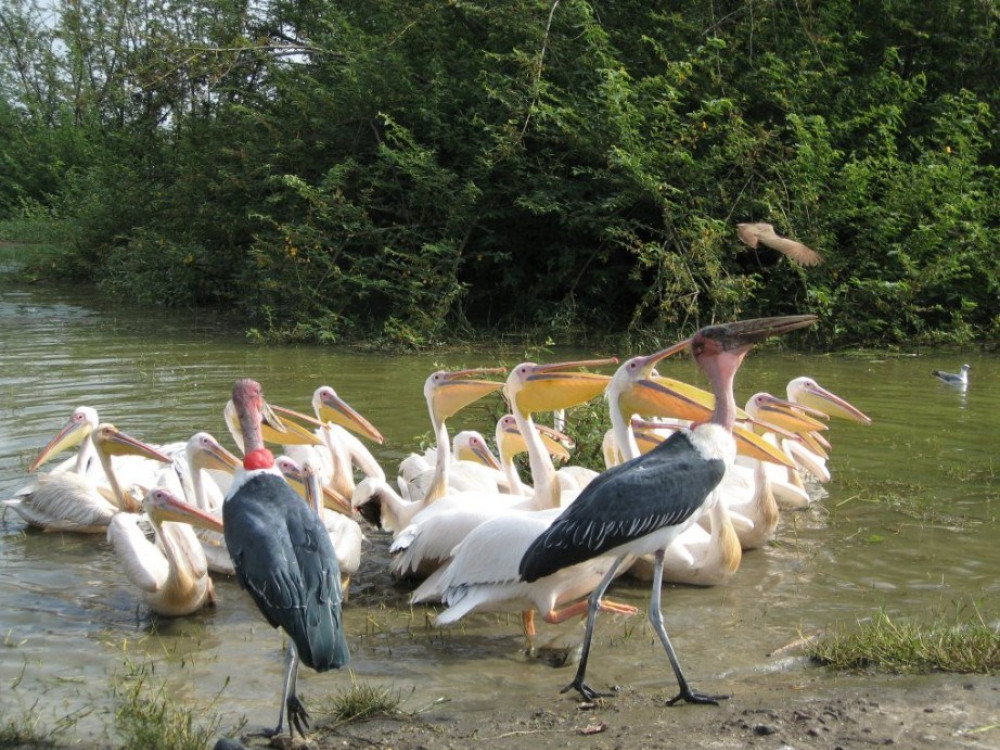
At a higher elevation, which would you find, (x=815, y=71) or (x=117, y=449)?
(x=815, y=71)

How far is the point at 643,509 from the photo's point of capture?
3.78 m

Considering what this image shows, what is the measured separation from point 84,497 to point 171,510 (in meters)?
1.52

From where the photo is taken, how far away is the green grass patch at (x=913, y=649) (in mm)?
3660

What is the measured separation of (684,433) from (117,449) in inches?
117

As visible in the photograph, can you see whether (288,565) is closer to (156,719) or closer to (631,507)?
(156,719)

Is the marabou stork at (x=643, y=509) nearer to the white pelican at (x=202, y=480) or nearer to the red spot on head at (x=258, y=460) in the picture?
the red spot on head at (x=258, y=460)

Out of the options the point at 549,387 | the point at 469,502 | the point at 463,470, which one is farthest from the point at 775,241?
the point at 469,502

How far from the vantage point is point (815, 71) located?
12.2m

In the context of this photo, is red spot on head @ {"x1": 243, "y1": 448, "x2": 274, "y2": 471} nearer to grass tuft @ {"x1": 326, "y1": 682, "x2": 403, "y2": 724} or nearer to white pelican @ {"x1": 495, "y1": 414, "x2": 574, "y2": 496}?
grass tuft @ {"x1": 326, "y1": 682, "x2": 403, "y2": 724}

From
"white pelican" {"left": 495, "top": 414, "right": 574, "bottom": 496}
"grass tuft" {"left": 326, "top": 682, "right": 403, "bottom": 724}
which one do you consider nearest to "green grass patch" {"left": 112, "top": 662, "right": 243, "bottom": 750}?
"grass tuft" {"left": 326, "top": 682, "right": 403, "bottom": 724}

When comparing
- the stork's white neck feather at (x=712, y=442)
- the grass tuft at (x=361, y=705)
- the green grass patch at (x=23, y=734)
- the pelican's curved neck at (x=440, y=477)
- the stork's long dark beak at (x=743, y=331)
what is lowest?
the green grass patch at (x=23, y=734)

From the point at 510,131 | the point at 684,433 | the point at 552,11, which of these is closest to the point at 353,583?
the point at 684,433

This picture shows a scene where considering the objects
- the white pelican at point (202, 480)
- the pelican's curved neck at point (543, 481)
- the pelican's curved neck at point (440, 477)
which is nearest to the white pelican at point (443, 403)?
the pelican's curved neck at point (440, 477)

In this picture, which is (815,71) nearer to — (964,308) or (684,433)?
(964,308)
